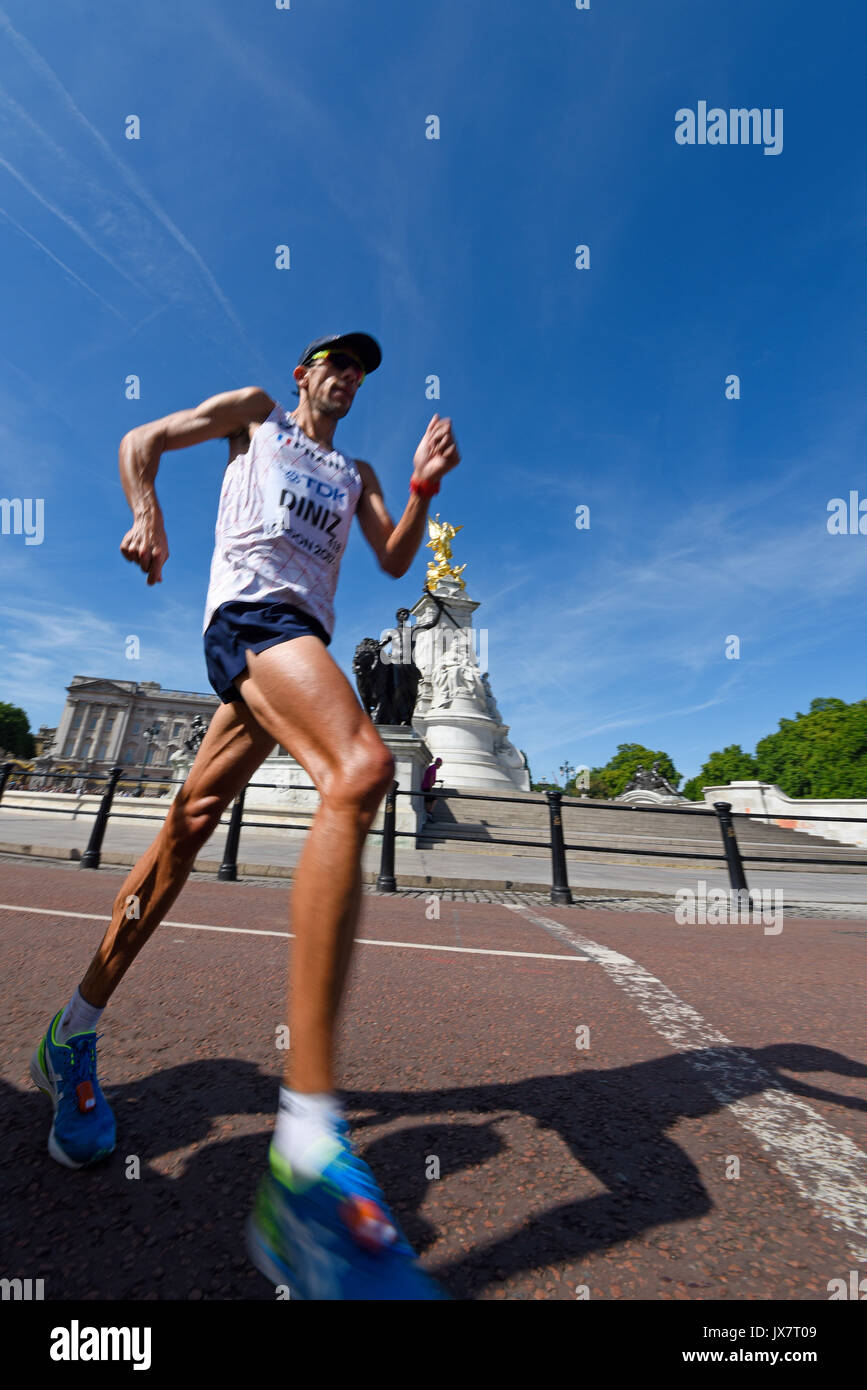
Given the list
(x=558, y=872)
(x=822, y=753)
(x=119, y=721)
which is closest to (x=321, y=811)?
(x=558, y=872)

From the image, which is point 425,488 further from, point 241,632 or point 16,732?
point 16,732

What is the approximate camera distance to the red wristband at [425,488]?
202 cm

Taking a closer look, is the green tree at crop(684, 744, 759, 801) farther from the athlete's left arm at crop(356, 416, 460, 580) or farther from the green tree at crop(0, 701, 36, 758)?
the green tree at crop(0, 701, 36, 758)

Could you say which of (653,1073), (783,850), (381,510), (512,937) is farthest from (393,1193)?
(783,850)

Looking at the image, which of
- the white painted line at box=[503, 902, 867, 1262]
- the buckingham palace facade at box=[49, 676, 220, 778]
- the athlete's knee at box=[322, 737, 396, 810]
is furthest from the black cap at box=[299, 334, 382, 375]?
the buckingham palace facade at box=[49, 676, 220, 778]

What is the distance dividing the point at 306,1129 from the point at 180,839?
98cm

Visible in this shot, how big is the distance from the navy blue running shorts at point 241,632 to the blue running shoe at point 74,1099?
100 centimetres

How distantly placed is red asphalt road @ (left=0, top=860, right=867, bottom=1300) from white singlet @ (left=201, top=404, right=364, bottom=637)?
43.9 inches

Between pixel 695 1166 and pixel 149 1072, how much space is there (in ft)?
5.38

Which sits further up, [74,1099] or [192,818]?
[192,818]

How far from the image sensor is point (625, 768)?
9356cm

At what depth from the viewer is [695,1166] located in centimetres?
162

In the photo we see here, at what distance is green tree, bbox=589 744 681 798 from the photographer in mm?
90250

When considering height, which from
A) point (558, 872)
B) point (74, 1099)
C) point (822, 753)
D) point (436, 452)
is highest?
point (822, 753)
